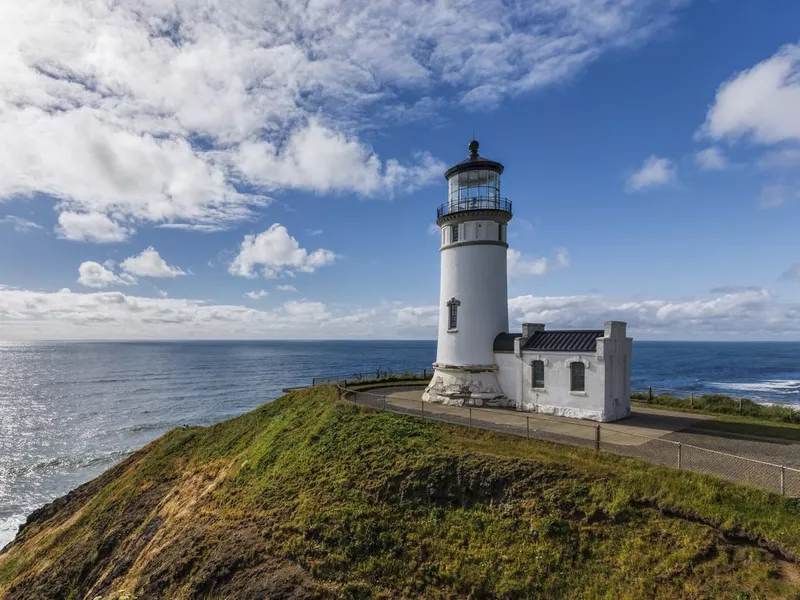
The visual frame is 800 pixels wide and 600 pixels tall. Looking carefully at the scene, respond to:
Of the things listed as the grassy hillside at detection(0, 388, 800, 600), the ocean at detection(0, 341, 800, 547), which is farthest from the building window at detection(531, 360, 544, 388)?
the ocean at detection(0, 341, 800, 547)

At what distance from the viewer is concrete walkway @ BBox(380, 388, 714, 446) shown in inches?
613

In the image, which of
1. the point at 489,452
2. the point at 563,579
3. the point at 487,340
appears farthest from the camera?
the point at 487,340

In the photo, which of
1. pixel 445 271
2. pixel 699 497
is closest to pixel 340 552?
pixel 699 497

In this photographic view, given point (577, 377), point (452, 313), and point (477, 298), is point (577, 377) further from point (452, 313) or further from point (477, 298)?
point (452, 313)

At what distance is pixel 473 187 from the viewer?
22.9 m

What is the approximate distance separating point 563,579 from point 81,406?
6201 centimetres

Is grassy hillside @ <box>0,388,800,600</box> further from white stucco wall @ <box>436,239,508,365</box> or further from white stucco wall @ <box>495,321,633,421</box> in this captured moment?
white stucco wall @ <box>436,239,508,365</box>

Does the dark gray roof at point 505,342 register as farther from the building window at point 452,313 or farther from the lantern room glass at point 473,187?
the lantern room glass at point 473,187

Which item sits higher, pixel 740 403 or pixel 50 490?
pixel 740 403

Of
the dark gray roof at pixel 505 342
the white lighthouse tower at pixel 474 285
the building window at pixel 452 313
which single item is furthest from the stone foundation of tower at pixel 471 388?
the building window at pixel 452 313

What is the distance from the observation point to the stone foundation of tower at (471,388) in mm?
21734

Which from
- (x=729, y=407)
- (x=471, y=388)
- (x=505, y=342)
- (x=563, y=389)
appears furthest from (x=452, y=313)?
(x=729, y=407)

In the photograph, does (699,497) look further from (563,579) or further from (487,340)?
(487,340)

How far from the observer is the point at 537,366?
2059cm
